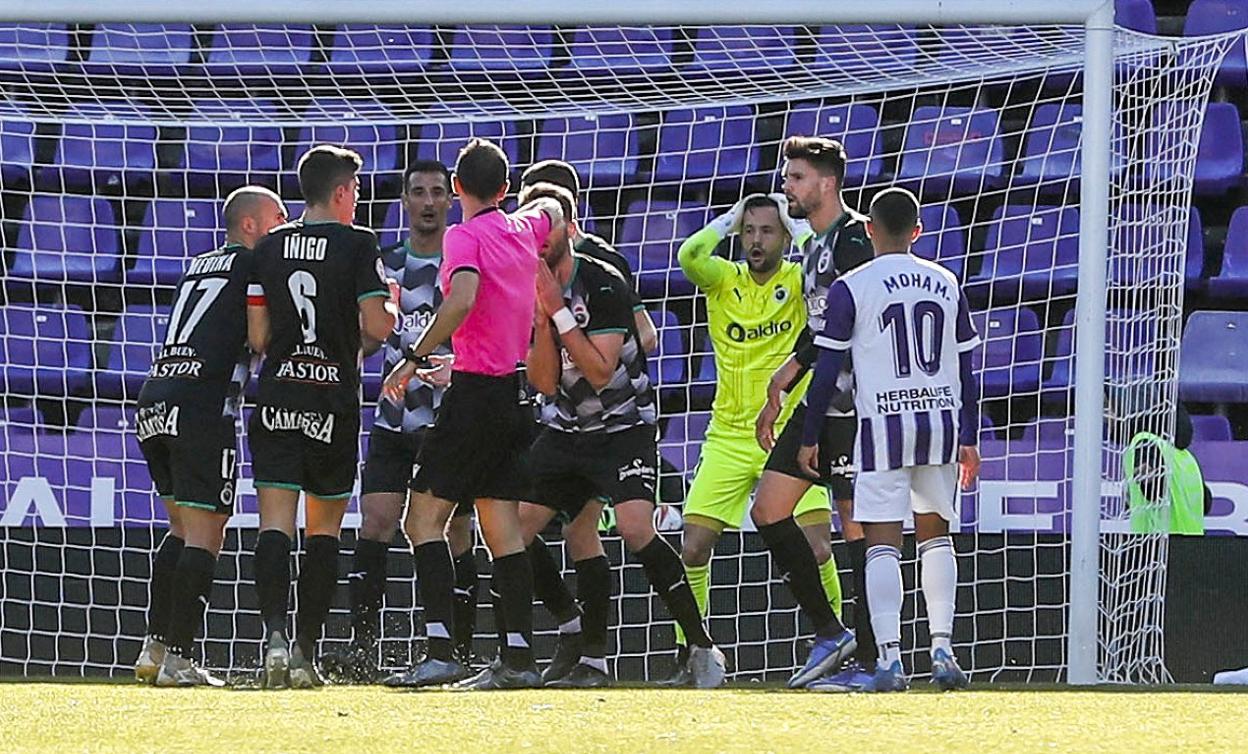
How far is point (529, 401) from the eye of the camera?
5457mm

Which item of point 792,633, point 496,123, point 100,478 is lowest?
point 792,633

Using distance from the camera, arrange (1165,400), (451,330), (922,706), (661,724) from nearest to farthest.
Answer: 1. (661,724)
2. (922,706)
3. (451,330)
4. (1165,400)

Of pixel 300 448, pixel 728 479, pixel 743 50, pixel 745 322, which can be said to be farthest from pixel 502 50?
pixel 300 448

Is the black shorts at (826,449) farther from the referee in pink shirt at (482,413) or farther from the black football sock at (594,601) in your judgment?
the referee in pink shirt at (482,413)

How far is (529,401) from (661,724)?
1.96m

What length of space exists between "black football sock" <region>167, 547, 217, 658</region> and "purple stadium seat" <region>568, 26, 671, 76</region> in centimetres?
282

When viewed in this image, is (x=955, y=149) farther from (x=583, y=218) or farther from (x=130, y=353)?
(x=130, y=353)

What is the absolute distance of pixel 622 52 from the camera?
7484mm

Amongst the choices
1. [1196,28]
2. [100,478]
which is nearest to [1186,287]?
[1196,28]

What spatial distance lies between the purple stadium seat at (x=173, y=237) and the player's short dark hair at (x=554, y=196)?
267 cm

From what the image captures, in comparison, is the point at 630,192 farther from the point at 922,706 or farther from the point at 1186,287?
the point at 922,706

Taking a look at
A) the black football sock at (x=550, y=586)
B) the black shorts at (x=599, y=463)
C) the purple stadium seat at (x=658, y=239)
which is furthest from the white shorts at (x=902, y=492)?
the purple stadium seat at (x=658, y=239)

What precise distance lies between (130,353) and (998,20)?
3702 millimetres

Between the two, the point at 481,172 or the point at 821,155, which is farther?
the point at 821,155
